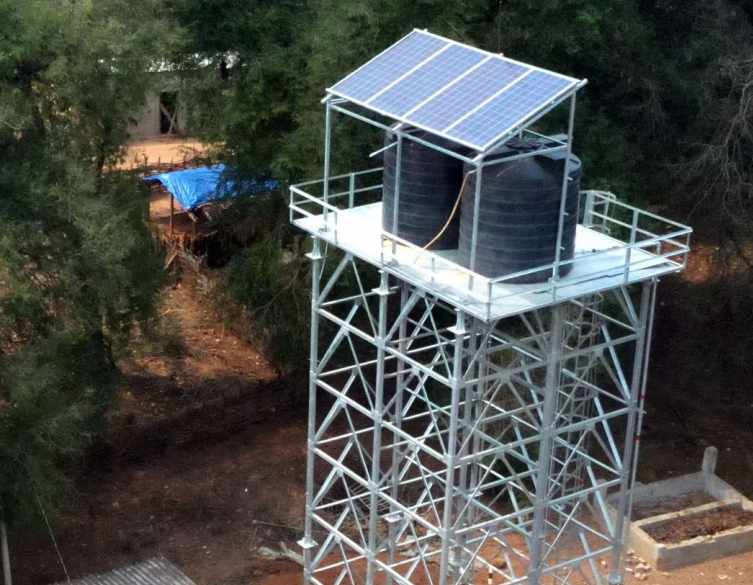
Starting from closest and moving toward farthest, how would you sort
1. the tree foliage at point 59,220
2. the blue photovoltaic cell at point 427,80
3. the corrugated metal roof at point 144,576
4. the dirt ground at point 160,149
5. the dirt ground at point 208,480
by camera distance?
the blue photovoltaic cell at point 427,80, the corrugated metal roof at point 144,576, the tree foliage at point 59,220, the dirt ground at point 208,480, the dirt ground at point 160,149

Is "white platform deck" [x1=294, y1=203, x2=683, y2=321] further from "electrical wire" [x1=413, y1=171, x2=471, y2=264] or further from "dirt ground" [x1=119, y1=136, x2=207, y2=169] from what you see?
"dirt ground" [x1=119, y1=136, x2=207, y2=169]

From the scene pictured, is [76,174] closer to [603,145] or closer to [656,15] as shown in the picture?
[603,145]

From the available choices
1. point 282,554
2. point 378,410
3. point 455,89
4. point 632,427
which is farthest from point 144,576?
point 455,89

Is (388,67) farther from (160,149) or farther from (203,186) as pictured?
(160,149)

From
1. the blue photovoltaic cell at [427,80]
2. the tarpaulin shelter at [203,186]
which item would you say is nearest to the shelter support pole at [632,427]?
the blue photovoltaic cell at [427,80]

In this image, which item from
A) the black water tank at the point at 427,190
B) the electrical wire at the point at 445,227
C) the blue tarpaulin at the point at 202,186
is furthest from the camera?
the blue tarpaulin at the point at 202,186

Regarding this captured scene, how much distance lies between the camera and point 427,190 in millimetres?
15461

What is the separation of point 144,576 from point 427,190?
7.84m

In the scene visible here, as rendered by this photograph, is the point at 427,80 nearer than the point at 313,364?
Yes

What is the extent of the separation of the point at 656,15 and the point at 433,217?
45.2 feet

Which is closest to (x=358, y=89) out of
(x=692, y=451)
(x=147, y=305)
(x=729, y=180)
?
(x=147, y=305)

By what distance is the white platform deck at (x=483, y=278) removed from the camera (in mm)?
14359

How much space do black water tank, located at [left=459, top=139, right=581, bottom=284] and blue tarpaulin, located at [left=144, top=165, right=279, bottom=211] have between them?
1185cm

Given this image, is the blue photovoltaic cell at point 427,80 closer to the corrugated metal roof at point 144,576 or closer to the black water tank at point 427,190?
the black water tank at point 427,190
